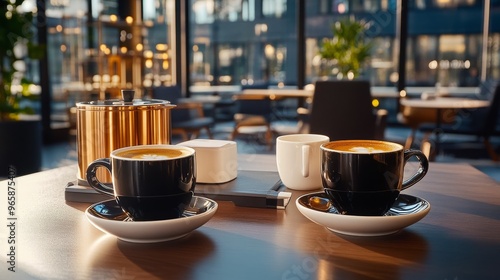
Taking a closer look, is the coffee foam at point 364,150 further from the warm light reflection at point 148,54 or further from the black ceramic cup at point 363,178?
the warm light reflection at point 148,54

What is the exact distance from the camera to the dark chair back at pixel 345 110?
345 cm

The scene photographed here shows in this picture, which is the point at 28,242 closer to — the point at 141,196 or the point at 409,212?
the point at 141,196

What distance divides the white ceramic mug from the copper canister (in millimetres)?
219

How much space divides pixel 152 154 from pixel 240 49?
7038 millimetres

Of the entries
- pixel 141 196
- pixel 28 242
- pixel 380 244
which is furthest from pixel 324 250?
pixel 28 242

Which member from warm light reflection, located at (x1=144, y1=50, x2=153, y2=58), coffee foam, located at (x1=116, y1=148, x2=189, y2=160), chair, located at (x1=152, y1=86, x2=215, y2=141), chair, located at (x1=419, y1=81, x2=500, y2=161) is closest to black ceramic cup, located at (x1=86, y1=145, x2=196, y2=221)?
coffee foam, located at (x1=116, y1=148, x2=189, y2=160)

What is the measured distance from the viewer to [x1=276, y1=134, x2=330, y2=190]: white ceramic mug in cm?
84

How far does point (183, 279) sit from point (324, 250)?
17cm

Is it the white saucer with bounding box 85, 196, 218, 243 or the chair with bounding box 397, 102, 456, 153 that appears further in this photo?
the chair with bounding box 397, 102, 456, 153

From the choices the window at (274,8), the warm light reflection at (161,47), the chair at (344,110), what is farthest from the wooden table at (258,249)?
the window at (274,8)

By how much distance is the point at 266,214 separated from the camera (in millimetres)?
740

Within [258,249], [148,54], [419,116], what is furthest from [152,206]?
[148,54]

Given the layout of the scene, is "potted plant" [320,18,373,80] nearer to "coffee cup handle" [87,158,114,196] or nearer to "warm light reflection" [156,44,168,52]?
"warm light reflection" [156,44,168,52]

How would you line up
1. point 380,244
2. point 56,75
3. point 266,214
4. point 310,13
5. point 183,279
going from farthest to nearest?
point 310,13 < point 56,75 < point 266,214 < point 380,244 < point 183,279
